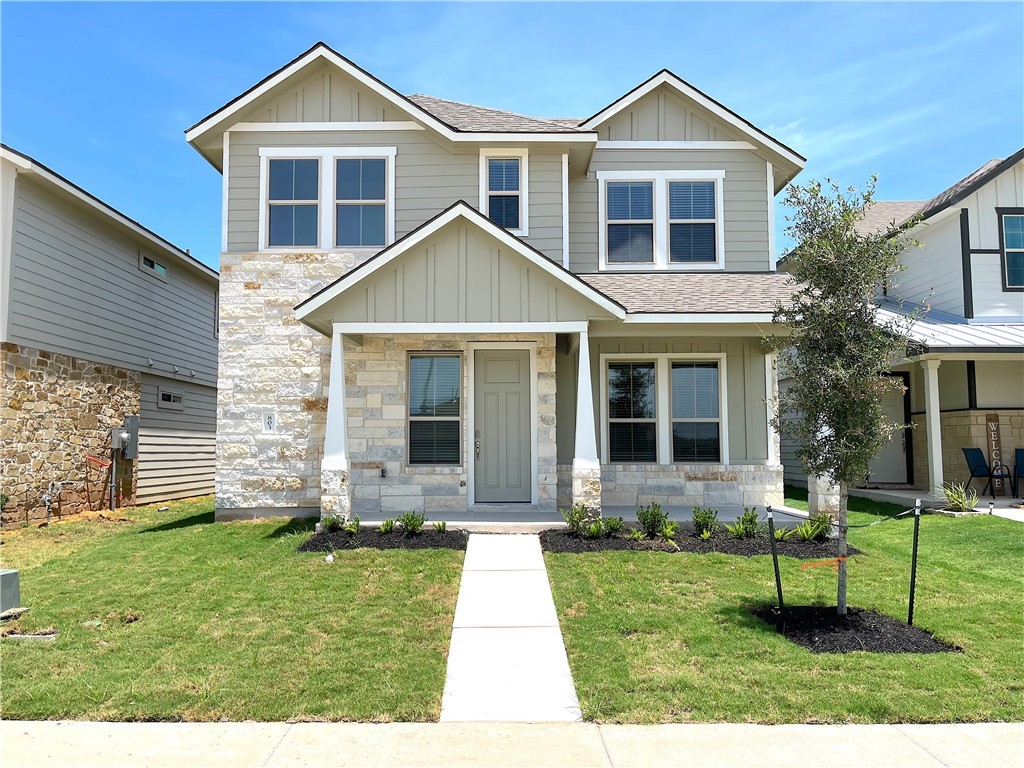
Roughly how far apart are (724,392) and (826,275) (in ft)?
18.4

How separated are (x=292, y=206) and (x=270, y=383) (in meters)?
2.83

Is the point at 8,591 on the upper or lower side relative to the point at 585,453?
lower

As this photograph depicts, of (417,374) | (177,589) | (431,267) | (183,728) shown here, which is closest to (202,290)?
(417,374)

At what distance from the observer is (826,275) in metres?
6.09

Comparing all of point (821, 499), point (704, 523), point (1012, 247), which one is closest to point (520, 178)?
point (704, 523)

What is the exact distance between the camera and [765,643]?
18.0 ft

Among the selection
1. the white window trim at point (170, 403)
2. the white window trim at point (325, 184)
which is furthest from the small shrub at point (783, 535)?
the white window trim at point (170, 403)

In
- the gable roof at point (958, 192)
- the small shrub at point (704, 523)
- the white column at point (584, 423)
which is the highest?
the gable roof at point (958, 192)

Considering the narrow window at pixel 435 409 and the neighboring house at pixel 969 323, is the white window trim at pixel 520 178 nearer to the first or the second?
the narrow window at pixel 435 409

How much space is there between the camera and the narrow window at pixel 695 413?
11.5 meters

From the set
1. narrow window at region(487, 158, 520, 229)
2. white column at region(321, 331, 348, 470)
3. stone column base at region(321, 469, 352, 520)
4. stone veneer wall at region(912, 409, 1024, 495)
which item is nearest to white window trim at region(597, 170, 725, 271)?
narrow window at region(487, 158, 520, 229)

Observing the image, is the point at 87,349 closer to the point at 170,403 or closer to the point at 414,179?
the point at 170,403

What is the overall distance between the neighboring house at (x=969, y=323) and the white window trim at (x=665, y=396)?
12.1ft

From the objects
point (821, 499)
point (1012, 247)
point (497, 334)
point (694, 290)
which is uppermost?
point (1012, 247)
